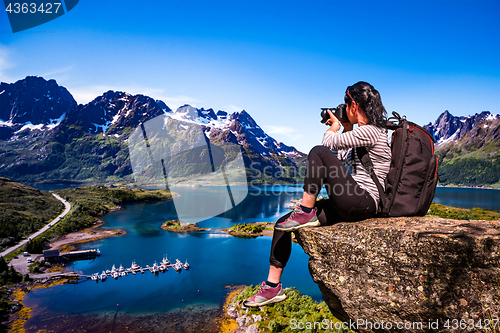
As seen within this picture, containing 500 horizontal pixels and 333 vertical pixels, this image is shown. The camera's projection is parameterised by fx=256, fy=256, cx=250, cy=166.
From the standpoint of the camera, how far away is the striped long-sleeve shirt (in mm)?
3240

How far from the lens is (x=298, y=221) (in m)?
3.49

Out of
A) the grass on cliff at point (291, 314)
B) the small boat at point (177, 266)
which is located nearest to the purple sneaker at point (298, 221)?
the grass on cliff at point (291, 314)

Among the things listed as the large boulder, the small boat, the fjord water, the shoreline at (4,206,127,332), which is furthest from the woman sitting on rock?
the small boat

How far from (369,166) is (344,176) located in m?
0.51

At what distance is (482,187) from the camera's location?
157000mm

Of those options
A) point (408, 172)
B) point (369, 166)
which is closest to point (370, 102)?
point (369, 166)

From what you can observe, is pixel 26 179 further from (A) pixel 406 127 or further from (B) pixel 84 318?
(A) pixel 406 127

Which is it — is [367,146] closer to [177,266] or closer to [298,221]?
[298,221]

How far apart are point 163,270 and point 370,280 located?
32.6 metres

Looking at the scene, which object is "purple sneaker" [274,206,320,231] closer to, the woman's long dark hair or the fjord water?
the woman's long dark hair

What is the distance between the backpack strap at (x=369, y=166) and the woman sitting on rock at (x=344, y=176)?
5 centimetres

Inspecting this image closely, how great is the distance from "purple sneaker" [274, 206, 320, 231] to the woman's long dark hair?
4.86ft

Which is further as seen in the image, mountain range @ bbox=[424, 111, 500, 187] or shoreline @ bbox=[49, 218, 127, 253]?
mountain range @ bbox=[424, 111, 500, 187]

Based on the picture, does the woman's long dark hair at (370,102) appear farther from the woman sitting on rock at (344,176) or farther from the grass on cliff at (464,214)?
the grass on cliff at (464,214)
